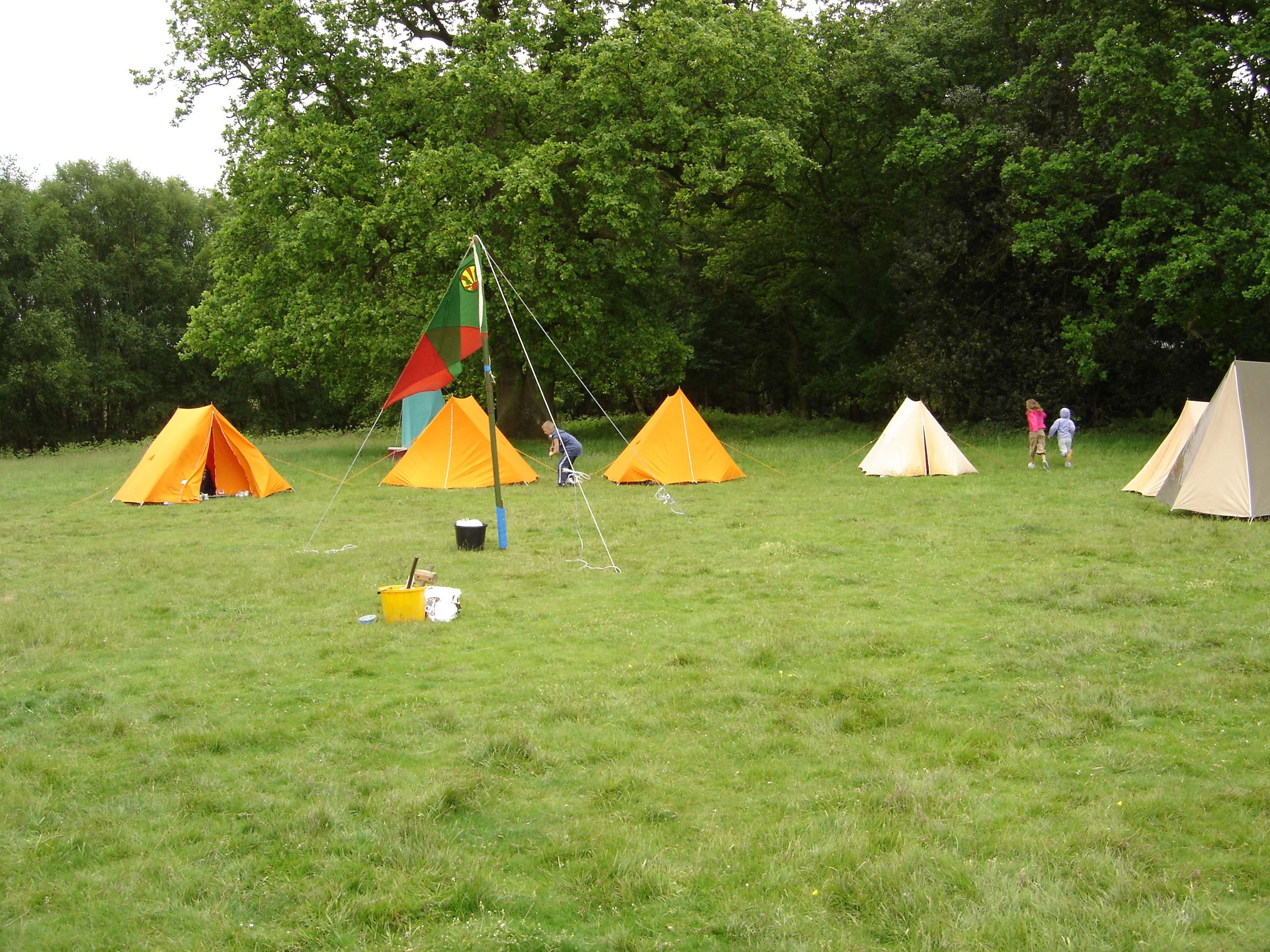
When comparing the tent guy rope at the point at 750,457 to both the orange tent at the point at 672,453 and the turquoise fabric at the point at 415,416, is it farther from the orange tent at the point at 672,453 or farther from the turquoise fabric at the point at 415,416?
the turquoise fabric at the point at 415,416

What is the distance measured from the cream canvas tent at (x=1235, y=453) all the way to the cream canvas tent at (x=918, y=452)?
5.07 m

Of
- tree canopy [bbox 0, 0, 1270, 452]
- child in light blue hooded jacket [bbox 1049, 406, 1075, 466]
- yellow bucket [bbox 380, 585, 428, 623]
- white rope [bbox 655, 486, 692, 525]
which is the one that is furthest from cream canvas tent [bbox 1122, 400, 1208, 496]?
yellow bucket [bbox 380, 585, 428, 623]

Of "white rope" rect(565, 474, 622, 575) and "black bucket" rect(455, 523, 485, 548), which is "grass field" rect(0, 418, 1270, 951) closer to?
"white rope" rect(565, 474, 622, 575)

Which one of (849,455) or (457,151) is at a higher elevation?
(457,151)

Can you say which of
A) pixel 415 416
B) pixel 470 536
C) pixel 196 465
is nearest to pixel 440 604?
pixel 470 536

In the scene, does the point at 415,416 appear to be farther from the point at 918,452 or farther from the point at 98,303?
the point at 98,303

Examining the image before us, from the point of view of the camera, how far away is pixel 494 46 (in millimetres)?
21125

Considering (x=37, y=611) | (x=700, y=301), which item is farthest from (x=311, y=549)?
(x=700, y=301)

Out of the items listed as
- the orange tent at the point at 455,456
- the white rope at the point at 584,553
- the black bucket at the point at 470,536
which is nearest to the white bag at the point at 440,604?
the white rope at the point at 584,553

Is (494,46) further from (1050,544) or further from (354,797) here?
(354,797)

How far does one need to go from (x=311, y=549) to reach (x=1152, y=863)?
9639mm

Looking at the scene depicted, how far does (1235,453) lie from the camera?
12.6 m

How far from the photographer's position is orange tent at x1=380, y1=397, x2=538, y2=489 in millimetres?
17422

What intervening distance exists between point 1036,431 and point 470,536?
35.6 ft
